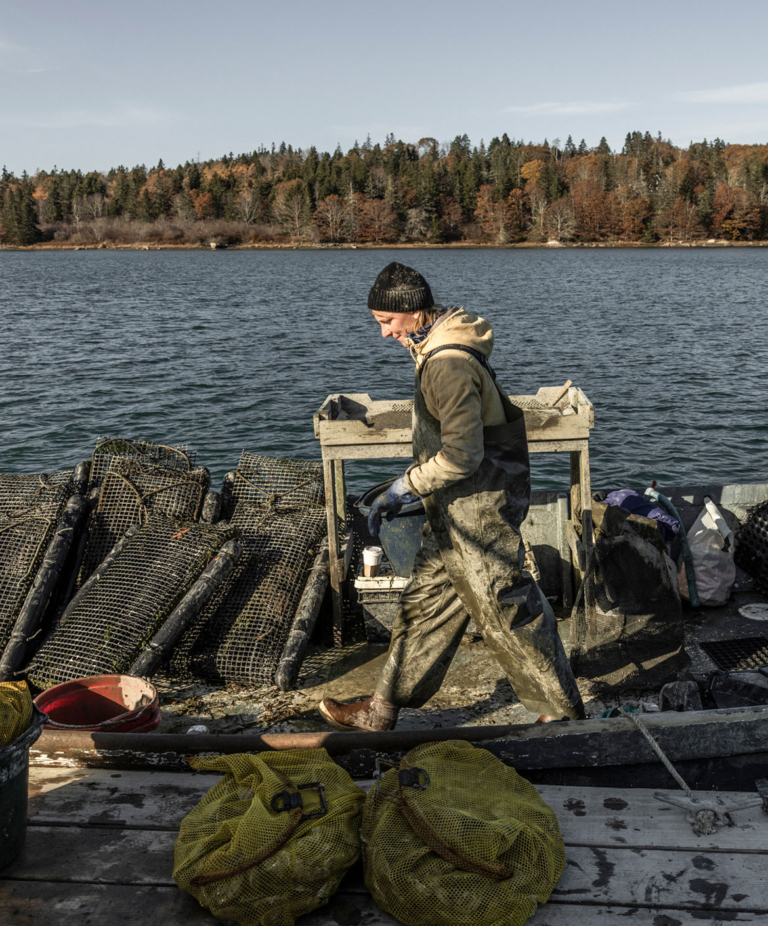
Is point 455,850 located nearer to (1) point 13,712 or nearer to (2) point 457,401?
(1) point 13,712

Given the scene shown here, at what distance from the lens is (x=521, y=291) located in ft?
179

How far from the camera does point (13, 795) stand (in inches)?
109

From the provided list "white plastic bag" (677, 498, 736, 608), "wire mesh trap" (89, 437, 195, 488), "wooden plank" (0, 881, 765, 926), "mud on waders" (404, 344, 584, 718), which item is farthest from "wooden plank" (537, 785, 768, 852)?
"wire mesh trap" (89, 437, 195, 488)

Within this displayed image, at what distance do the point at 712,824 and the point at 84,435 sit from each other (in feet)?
53.7

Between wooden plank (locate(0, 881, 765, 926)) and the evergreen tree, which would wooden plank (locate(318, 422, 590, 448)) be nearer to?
wooden plank (locate(0, 881, 765, 926))

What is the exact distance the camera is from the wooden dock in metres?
2.52

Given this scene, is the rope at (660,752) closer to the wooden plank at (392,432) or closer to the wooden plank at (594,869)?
the wooden plank at (594,869)

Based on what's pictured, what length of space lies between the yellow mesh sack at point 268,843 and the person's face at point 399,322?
1.90m

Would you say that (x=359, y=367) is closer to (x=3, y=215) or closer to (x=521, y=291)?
(x=521, y=291)

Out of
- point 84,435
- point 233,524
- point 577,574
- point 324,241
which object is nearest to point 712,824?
point 577,574

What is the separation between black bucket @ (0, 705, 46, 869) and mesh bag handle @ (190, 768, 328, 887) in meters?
0.67

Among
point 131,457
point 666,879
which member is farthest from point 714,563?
point 131,457

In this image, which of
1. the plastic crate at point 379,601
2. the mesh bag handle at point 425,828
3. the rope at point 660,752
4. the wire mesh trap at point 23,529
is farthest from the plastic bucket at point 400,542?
the mesh bag handle at point 425,828

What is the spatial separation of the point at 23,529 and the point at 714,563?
5.17 m
